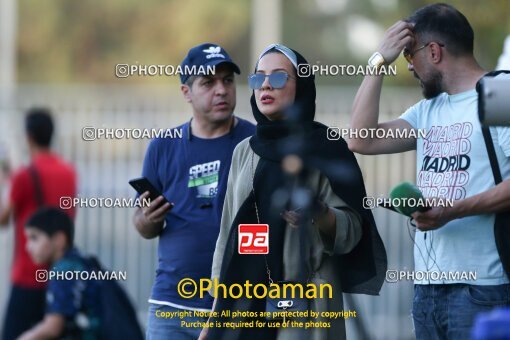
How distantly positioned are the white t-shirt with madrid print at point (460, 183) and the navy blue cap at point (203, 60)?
1.18 m

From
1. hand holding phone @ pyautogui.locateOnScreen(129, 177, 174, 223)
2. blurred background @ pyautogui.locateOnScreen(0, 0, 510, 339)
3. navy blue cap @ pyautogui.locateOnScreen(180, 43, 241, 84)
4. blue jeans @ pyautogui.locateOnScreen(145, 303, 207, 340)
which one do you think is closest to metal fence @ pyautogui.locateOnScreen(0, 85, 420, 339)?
blurred background @ pyautogui.locateOnScreen(0, 0, 510, 339)

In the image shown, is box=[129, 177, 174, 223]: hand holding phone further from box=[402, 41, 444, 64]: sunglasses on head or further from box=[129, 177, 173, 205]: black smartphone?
box=[402, 41, 444, 64]: sunglasses on head

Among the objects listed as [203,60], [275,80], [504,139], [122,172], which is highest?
[122,172]

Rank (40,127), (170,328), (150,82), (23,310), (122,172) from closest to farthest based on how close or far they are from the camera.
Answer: (170,328) < (23,310) < (40,127) < (122,172) < (150,82)

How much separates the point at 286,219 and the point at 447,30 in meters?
1.06

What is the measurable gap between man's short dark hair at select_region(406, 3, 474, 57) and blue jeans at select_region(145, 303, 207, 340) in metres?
1.65

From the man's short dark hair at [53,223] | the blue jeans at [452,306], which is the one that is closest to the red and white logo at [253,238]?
the blue jeans at [452,306]

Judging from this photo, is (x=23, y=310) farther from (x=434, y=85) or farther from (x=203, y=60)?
(x=434, y=85)

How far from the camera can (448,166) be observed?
461cm

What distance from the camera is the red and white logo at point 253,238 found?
15.4 ft

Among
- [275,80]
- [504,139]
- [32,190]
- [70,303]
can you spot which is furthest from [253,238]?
[32,190]

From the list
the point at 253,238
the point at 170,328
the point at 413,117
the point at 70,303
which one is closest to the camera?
the point at 253,238

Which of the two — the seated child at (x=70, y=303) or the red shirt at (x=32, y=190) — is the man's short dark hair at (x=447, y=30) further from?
the red shirt at (x=32, y=190)

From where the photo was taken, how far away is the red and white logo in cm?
468
